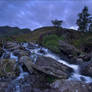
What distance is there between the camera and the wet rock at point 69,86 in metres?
5.72

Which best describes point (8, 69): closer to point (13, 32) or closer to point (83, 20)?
point (83, 20)

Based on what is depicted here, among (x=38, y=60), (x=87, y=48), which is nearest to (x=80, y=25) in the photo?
(x=87, y=48)

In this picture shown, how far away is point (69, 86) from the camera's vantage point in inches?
233

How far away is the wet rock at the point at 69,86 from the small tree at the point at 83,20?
3593 cm

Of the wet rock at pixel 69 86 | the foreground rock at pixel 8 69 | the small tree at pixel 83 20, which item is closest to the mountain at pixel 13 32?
the small tree at pixel 83 20

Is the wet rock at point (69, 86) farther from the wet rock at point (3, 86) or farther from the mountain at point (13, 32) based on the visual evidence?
the mountain at point (13, 32)

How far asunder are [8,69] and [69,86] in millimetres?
5623

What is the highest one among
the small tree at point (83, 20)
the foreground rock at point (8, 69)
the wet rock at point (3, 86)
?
the small tree at point (83, 20)

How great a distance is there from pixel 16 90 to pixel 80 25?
38656 mm

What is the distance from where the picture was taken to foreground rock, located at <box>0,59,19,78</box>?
707cm

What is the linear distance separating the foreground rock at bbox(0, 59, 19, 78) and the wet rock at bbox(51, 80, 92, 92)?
381 centimetres

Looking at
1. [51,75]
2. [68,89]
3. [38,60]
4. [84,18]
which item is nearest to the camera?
[68,89]

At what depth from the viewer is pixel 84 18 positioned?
35.9m

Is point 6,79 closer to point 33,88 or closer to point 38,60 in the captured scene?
point 33,88
